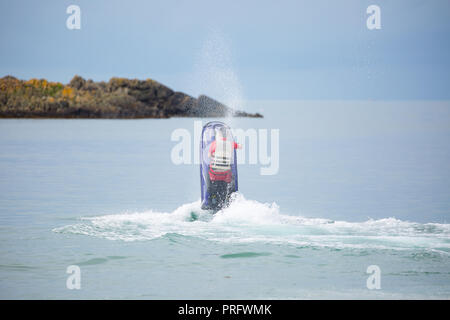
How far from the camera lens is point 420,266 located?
44.3 feet

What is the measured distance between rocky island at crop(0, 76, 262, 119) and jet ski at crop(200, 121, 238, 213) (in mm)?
113776

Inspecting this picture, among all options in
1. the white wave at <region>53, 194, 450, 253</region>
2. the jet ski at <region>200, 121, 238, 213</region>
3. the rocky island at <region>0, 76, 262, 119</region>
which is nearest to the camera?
the white wave at <region>53, 194, 450, 253</region>

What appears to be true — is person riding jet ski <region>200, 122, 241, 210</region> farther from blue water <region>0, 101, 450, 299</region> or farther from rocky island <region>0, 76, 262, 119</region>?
rocky island <region>0, 76, 262, 119</region>

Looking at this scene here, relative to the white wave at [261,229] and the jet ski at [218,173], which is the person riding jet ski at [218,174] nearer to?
the jet ski at [218,173]

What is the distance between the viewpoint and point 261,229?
1653 cm

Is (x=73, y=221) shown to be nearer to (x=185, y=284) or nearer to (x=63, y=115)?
(x=185, y=284)

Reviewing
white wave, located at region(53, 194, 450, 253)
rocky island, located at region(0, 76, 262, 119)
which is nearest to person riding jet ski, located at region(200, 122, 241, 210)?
white wave, located at region(53, 194, 450, 253)

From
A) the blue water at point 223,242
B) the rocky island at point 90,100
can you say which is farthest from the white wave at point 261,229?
the rocky island at point 90,100

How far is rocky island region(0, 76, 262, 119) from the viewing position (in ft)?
422

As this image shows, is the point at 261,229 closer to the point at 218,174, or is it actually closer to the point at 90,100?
the point at 218,174
